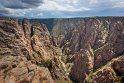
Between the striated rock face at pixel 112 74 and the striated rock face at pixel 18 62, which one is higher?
the striated rock face at pixel 18 62

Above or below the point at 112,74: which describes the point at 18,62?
above

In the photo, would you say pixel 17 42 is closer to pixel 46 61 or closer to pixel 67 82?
pixel 46 61

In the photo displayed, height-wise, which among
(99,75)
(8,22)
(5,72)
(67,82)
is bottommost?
(67,82)

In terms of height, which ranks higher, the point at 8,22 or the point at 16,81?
the point at 8,22

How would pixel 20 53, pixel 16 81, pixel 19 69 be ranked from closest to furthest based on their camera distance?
pixel 16 81
pixel 19 69
pixel 20 53

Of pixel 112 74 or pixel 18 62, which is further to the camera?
pixel 112 74

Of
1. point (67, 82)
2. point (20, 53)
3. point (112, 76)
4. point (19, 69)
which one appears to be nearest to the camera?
point (19, 69)

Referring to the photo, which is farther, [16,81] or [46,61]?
[46,61]

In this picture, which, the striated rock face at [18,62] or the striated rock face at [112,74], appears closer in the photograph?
the striated rock face at [18,62]

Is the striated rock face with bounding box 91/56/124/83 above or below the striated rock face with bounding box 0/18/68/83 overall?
below

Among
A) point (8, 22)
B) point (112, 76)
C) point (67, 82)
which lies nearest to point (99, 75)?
point (112, 76)

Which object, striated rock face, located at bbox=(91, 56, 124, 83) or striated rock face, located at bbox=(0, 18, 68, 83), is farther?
striated rock face, located at bbox=(91, 56, 124, 83)
